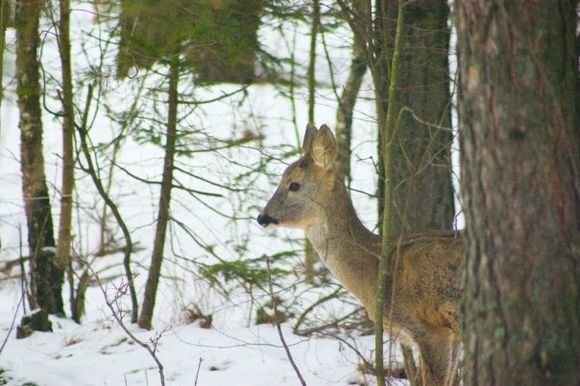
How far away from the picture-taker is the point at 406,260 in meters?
7.28

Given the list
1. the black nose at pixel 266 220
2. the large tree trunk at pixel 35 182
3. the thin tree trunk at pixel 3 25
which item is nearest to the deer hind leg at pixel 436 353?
the black nose at pixel 266 220

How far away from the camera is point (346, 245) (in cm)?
778

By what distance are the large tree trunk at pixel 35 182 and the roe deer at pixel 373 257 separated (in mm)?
2596

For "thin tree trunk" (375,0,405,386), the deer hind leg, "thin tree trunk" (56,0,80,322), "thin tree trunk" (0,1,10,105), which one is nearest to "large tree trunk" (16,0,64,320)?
"thin tree trunk" (56,0,80,322)

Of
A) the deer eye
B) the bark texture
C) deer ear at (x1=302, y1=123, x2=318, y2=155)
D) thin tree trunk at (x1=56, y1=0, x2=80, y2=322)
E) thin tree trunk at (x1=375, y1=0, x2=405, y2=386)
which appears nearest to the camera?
thin tree trunk at (x1=375, y1=0, x2=405, y2=386)

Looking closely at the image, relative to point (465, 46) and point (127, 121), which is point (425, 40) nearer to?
point (127, 121)

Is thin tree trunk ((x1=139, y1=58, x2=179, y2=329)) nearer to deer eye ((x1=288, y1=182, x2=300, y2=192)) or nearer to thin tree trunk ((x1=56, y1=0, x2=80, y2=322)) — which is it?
thin tree trunk ((x1=56, y1=0, x2=80, y2=322))

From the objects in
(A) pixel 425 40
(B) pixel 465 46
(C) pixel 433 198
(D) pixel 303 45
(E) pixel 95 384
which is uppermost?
(D) pixel 303 45

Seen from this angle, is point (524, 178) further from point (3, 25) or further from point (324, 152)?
point (3, 25)

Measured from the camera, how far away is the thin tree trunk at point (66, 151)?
962 centimetres

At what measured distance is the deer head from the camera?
313 inches

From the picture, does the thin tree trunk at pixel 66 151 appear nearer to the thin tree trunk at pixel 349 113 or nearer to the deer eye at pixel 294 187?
the deer eye at pixel 294 187

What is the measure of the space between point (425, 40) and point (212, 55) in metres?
2.41

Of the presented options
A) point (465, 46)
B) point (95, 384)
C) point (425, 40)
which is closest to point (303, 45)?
point (425, 40)
